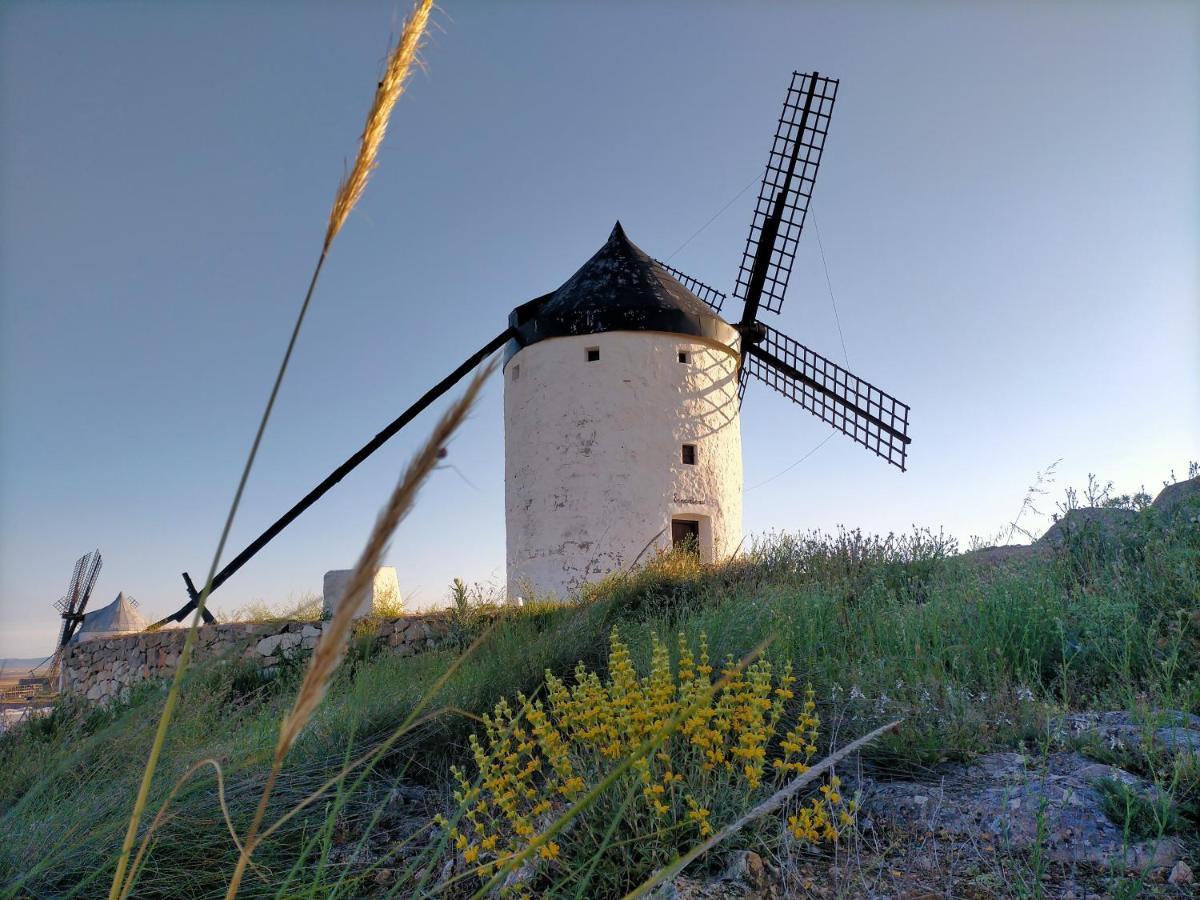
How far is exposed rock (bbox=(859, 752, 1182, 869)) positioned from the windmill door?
8628mm

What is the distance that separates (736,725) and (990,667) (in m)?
1.87

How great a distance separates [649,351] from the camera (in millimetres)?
12031

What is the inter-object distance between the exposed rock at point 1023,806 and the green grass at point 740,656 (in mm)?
152

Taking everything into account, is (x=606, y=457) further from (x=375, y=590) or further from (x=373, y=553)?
(x=373, y=553)

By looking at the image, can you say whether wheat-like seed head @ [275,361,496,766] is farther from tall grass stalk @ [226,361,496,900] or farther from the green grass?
the green grass

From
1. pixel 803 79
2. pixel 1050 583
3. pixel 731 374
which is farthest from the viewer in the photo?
pixel 803 79

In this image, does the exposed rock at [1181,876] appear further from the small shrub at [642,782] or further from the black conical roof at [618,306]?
the black conical roof at [618,306]

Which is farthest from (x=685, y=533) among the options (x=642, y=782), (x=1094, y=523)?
(x=642, y=782)

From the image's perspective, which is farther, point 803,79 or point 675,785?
point 803,79

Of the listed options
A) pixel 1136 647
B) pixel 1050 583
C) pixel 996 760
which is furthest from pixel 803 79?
pixel 996 760

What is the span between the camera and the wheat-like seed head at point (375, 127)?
1.05 meters

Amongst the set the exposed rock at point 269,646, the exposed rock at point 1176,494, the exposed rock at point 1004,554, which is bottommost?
the exposed rock at point 269,646

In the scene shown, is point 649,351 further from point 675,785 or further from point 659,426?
point 675,785

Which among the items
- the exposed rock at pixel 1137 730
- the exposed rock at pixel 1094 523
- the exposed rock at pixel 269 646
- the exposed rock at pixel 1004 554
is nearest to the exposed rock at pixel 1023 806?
the exposed rock at pixel 1137 730
